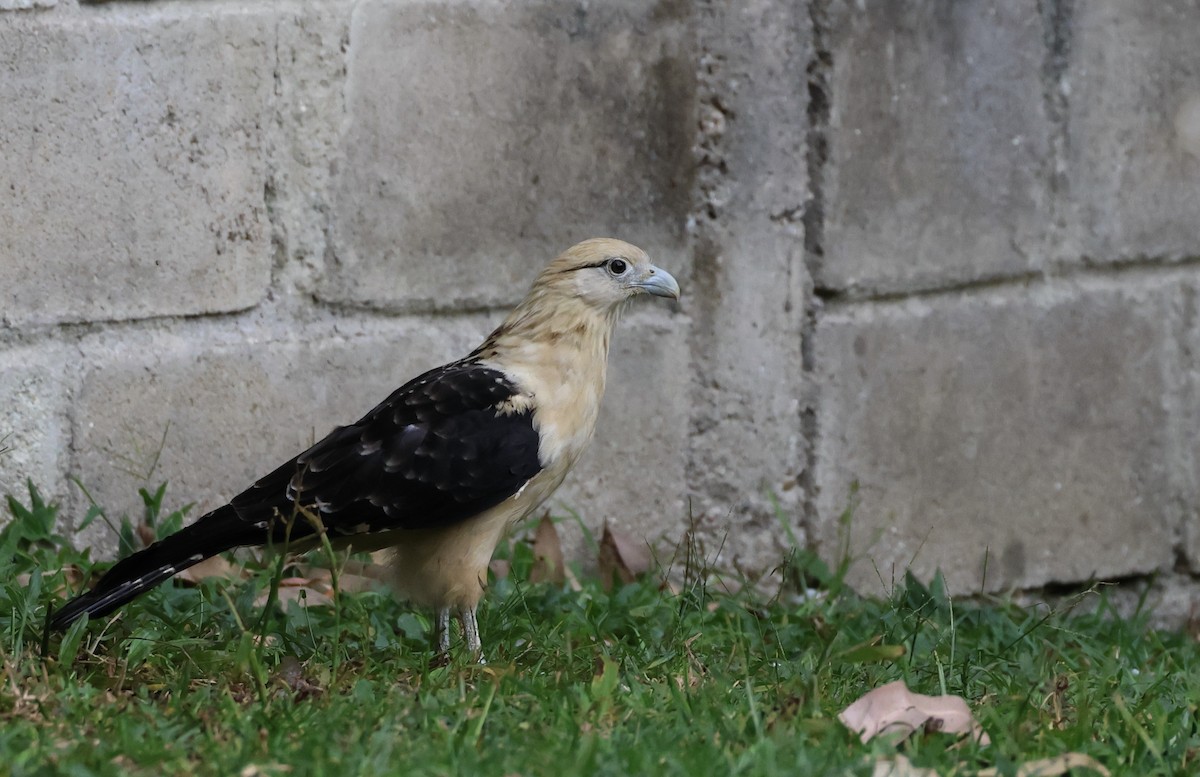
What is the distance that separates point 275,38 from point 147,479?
1.31 metres

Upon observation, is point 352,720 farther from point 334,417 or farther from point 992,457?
point 992,457

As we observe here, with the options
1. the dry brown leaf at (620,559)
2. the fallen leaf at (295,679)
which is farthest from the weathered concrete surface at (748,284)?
the fallen leaf at (295,679)

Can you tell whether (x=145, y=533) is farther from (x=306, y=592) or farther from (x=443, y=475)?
(x=443, y=475)

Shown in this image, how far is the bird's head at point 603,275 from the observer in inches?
167

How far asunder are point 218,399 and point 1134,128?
323 centimetres

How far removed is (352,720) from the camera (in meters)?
3.14

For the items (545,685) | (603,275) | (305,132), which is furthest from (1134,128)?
(545,685)

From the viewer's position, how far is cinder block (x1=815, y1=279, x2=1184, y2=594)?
5078 millimetres

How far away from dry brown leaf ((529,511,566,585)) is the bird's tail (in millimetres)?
1197

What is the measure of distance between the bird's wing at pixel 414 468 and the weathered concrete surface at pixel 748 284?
114cm

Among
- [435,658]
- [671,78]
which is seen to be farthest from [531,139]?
[435,658]

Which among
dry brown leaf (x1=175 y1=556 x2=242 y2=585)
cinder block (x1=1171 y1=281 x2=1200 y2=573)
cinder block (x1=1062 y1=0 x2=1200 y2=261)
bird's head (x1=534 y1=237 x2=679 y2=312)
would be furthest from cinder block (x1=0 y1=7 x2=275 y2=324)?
cinder block (x1=1171 y1=281 x2=1200 y2=573)

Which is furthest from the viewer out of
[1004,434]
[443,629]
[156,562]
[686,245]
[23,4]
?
[1004,434]

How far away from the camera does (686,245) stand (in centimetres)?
487
